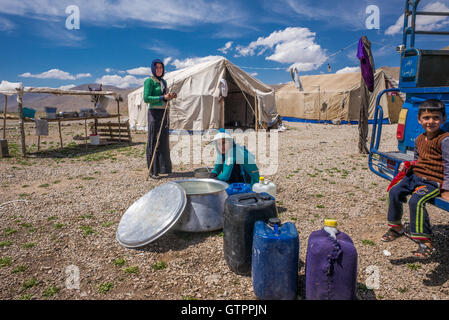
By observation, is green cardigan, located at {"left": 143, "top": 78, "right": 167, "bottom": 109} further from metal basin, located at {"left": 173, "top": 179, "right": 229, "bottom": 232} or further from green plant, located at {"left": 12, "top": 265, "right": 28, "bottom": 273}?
green plant, located at {"left": 12, "top": 265, "right": 28, "bottom": 273}

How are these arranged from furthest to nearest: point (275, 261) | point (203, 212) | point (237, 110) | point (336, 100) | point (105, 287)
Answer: point (237, 110) → point (336, 100) → point (203, 212) → point (105, 287) → point (275, 261)

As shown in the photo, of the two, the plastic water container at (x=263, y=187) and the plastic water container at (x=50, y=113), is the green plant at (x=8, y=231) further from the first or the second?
the plastic water container at (x=50, y=113)

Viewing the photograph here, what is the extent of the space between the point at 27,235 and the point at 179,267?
2.24 meters

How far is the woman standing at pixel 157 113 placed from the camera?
632 cm

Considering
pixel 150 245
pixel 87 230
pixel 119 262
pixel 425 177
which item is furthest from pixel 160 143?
pixel 425 177

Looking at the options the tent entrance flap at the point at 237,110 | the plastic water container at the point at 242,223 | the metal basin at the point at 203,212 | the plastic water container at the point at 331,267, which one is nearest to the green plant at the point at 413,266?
the plastic water container at the point at 331,267

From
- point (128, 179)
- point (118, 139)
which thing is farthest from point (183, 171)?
point (118, 139)

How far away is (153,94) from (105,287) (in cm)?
441

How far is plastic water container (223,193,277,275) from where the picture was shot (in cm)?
285

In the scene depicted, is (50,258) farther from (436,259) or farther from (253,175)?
(436,259)

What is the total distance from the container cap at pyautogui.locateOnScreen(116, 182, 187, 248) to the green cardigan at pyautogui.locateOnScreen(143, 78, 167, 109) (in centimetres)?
299

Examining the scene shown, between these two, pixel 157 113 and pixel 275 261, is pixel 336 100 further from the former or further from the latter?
pixel 275 261

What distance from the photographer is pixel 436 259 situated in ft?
10.7

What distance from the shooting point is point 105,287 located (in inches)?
113
